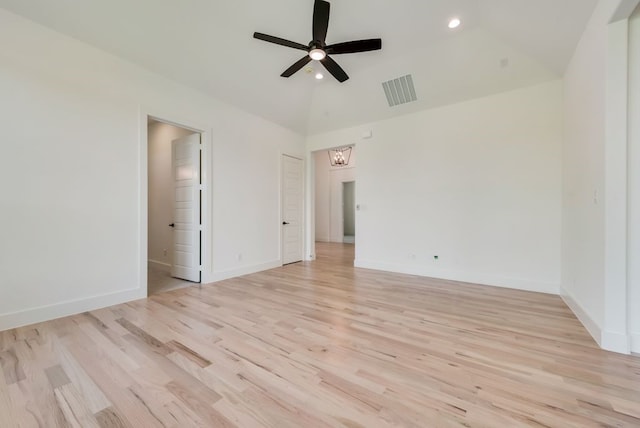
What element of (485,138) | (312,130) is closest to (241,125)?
(312,130)

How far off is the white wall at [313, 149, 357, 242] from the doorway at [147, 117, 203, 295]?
5.49m

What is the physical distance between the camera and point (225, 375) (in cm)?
174

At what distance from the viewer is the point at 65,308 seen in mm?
2736

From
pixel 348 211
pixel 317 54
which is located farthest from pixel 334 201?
pixel 317 54

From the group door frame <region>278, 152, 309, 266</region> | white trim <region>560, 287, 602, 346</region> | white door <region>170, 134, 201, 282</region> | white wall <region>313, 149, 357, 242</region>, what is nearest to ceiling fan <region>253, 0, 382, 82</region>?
white door <region>170, 134, 201, 282</region>

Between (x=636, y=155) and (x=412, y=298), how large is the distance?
249 cm

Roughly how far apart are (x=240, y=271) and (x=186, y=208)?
1461 millimetres

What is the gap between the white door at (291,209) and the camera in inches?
220

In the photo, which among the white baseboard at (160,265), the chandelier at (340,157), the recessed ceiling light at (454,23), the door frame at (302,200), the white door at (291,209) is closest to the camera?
the recessed ceiling light at (454,23)

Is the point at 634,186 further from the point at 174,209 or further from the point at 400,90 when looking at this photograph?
the point at 174,209

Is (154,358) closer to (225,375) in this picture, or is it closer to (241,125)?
(225,375)

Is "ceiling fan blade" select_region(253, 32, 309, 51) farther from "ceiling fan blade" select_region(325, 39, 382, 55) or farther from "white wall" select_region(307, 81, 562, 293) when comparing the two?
"white wall" select_region(307, 81, 562, 293)

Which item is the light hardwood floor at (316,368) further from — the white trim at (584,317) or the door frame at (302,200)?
the door frame at (302,200)

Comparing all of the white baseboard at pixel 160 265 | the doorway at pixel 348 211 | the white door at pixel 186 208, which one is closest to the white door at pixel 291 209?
the white door at pixel 186 208
